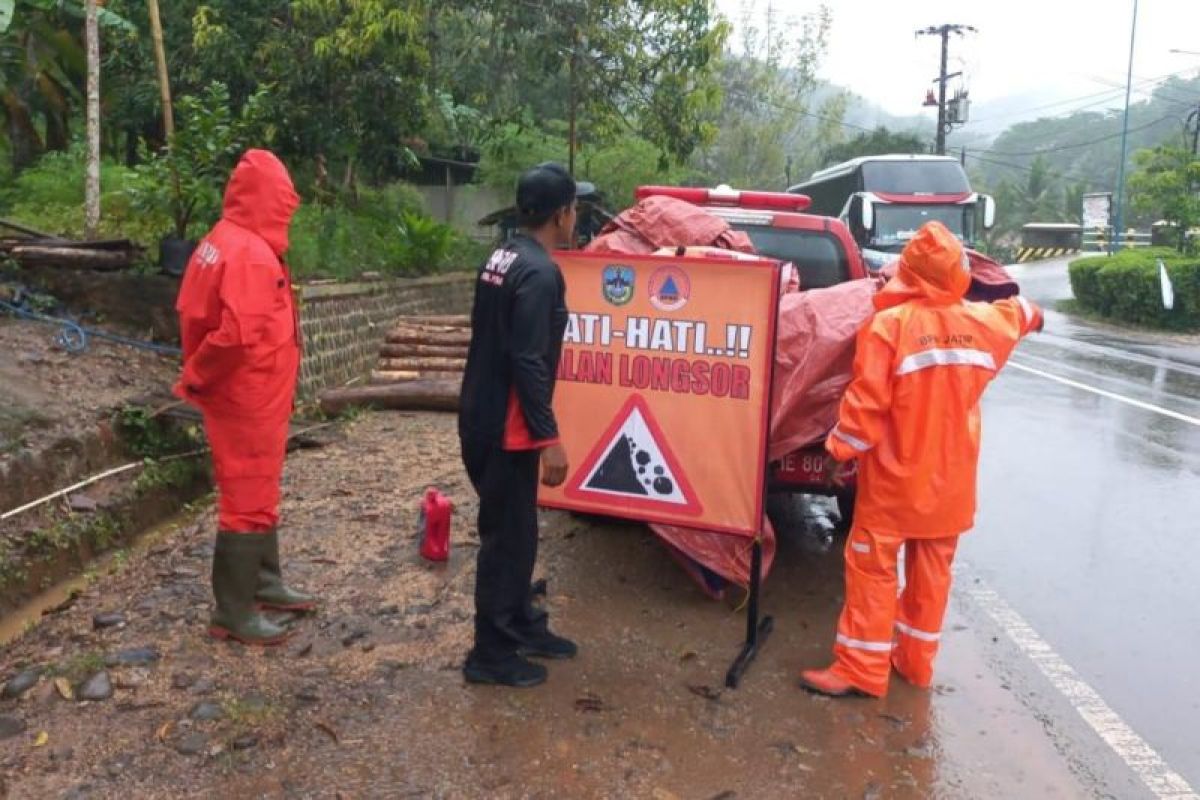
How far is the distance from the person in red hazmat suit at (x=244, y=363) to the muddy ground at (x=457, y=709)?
1.26ft

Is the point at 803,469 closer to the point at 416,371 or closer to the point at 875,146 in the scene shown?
the point at 416,371

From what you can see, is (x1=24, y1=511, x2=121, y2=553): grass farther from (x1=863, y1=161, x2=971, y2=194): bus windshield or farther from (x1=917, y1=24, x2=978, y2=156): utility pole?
(x1=917, y1=24, x2=978, y2=156): utility pole

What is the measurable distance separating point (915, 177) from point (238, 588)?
69.5ft

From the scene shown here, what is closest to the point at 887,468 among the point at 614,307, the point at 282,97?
the point at 614,307

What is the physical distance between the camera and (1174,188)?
24953 millimetres

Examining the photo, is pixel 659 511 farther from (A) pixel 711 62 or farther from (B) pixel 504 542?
(A) pixel 711 62

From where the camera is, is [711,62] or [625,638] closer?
[625,638]

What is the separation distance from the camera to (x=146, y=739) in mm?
3648

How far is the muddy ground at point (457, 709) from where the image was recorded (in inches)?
138

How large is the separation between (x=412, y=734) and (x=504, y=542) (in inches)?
30.8

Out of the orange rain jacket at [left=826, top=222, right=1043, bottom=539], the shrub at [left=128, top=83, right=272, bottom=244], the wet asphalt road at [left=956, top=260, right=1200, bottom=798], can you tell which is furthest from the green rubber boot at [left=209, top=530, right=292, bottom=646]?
the shrub at [left=128, top=83, right=272, bottom=244]

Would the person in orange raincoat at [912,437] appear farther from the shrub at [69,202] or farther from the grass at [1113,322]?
the grass at [1113,322]

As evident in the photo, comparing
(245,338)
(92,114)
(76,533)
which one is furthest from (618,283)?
(92,114)

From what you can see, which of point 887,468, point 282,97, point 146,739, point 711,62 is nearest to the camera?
point 146,739
